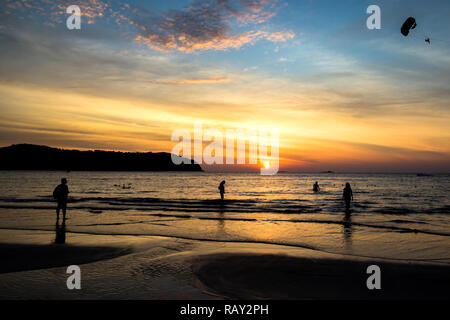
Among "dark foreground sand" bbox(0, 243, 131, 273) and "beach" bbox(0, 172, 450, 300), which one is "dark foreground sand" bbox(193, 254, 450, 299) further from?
"dark foreground sand" bbox(0, 243, 131, 273)

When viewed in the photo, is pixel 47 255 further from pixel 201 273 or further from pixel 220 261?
pixel 220 261

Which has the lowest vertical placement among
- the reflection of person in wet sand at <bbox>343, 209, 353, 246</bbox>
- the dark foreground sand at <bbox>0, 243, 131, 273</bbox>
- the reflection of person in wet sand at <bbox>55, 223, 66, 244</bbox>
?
the reflection of person in wet sand at <bbox>343, 209, 353, 246</bbox>

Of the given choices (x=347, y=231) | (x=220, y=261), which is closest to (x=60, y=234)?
(x=220, y=261)

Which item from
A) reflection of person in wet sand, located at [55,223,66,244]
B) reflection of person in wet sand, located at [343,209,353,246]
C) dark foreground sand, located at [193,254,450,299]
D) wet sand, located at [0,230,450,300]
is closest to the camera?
wet sand, located at [0,230,450,300]

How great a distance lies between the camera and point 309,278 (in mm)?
8094

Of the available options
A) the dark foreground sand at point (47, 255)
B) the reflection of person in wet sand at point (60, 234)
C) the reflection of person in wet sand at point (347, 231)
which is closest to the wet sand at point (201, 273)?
the dark foreground sand at point (47, 255)

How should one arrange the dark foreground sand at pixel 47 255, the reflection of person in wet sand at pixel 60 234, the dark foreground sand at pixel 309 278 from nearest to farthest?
the dark foreground sand at pixel 309 278 → the dark foreground sand at pixel 47 255 → the reflection of person in wet sand at pixel 60 234

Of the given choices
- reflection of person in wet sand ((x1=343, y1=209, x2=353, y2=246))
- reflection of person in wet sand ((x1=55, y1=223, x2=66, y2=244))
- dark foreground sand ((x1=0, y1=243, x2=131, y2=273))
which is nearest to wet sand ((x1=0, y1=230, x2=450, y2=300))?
dark foreground sand ((x1=0, y1=243, x2=131, y2=273))

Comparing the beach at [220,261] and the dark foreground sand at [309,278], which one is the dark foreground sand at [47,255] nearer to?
the beach at [220,261]

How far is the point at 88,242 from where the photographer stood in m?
12.3

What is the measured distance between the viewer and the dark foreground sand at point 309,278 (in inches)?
277

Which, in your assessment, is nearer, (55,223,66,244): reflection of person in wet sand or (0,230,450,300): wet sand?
(0,230,450,300): wet sand

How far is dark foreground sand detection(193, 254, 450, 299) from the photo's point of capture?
7.04 metres
